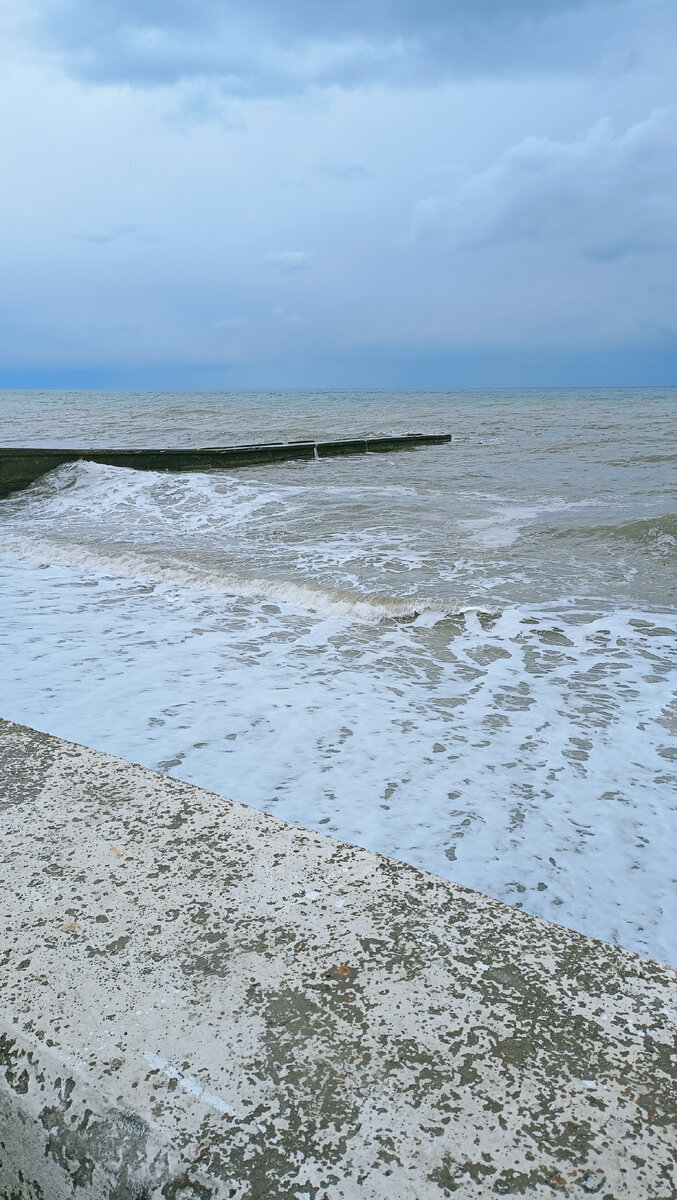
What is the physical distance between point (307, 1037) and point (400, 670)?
2.92 meters

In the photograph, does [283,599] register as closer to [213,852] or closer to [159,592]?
[159,592]

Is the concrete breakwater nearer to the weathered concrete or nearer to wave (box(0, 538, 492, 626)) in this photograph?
wave (box(0, 538, 492, 626))

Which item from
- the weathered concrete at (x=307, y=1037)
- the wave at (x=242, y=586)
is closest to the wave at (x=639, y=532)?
the wave at (x=242, y=586)

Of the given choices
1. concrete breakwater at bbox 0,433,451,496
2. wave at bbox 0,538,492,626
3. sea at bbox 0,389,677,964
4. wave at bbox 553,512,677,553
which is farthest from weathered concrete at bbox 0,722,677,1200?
concrete breakwater at bbox 0,433,451,496

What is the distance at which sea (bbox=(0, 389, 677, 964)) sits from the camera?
236cm

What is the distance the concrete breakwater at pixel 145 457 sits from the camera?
11.5m

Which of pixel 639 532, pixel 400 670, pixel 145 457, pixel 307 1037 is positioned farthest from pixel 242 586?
pixel 145 457

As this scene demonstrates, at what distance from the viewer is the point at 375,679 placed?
12.6 feet

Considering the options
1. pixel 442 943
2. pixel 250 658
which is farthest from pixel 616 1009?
pixel 250 658

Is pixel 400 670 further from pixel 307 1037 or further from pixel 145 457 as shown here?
pixel 145 457

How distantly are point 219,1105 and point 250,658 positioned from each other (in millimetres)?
3068

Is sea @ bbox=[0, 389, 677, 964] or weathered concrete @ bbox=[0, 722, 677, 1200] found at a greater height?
weathered concrete @ bbox=[0, 722, 677, 1200]

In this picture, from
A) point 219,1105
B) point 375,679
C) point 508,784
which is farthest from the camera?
Answer: point 375,679

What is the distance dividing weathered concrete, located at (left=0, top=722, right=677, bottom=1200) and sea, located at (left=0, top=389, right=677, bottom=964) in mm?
758
